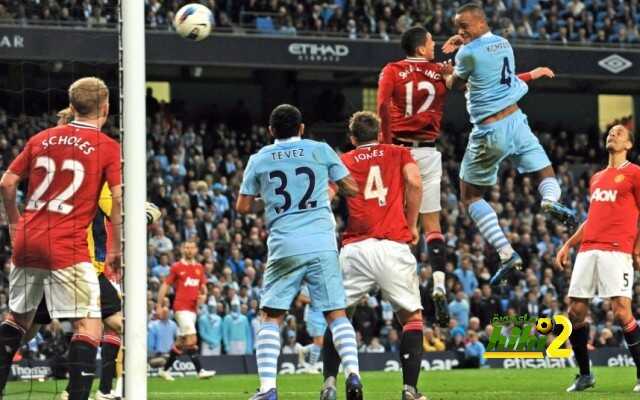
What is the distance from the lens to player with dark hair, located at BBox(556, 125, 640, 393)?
44.5ft

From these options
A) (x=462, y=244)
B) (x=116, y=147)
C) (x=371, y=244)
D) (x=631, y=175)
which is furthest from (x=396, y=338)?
(x=116, y=147)

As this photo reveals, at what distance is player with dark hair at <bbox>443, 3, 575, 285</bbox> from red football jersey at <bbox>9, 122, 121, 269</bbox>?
421 centimetres

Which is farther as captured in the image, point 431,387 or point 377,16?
point 377,16

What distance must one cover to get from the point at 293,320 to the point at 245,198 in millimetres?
14565

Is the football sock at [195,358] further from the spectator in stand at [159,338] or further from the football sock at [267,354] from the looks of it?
the football sock at [267,354]

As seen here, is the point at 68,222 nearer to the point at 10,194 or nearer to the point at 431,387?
the point at 10,194

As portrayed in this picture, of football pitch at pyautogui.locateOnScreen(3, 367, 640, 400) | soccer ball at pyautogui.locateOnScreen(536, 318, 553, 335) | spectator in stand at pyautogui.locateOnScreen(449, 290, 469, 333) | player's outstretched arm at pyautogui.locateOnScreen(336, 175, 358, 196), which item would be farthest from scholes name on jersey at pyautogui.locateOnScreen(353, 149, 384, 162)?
spectator in stand at pyautogui.locateOnScreen(449, 290, 469, 333)

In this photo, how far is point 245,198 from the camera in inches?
404

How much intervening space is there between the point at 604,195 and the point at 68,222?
6.46 m

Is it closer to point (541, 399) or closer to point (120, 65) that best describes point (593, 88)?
point (541, 399)

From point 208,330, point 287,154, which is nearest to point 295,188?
point 287,154

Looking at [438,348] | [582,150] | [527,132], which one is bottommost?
[438,348]

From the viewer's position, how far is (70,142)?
31.9 ft

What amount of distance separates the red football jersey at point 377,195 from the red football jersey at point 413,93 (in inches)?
59.3
